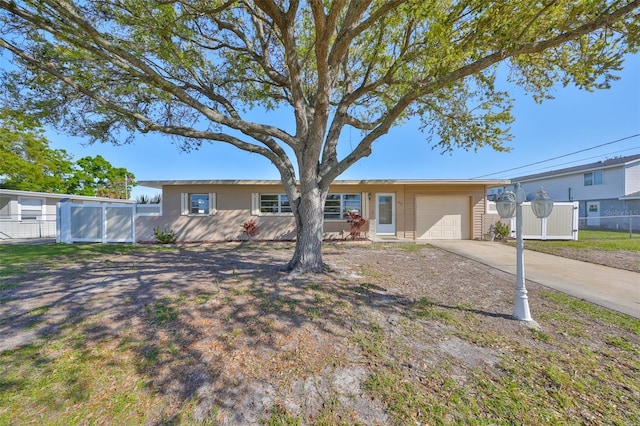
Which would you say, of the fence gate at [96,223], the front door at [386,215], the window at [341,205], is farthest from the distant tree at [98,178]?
the front door at [386,215]

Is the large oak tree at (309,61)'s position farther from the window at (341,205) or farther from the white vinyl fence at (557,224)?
the white vinyl fence at (557,224)

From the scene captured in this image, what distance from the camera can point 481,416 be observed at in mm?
1890

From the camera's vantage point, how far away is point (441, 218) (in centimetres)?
1158

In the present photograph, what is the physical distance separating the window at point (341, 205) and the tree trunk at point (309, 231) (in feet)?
19.0

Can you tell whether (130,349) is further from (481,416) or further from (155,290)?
(481,416)

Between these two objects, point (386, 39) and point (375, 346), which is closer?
point (375, 346)

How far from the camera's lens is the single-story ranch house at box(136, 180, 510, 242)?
10.8 meters

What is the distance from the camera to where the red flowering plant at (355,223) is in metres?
10.5

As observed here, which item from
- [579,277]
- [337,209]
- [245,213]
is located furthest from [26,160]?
[579,277]

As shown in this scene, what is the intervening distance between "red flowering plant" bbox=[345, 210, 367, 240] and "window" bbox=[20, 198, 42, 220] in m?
19.1

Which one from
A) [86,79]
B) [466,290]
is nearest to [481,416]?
[466,290]

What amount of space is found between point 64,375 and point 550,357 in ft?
15.8

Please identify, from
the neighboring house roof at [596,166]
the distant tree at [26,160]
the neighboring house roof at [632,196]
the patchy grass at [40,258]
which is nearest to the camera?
the patchy grass at [40,258]

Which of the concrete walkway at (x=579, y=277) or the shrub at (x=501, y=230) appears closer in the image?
the concrete walkway at (x=579, y=277)
